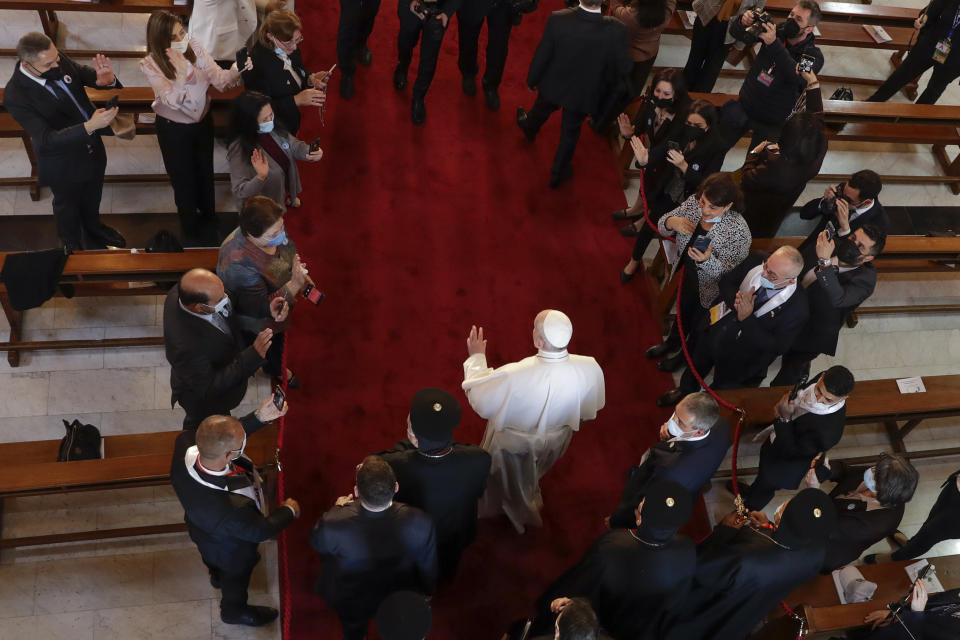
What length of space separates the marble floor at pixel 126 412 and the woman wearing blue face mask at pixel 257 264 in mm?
973

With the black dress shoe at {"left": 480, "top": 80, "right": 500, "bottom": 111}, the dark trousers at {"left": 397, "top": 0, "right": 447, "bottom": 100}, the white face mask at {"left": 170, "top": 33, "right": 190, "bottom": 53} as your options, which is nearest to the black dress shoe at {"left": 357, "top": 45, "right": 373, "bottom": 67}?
the dark trousers at {"left": 397, "top": 0, "right": 447, "bottom": 100}

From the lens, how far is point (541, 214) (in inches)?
261

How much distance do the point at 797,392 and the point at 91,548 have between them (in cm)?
418

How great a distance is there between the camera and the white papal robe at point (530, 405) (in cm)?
415

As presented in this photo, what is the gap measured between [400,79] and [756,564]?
16.5 ft

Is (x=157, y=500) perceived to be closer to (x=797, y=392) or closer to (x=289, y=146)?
(x=289, y=146)

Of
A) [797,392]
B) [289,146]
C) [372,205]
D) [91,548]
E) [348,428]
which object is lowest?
[91,548]

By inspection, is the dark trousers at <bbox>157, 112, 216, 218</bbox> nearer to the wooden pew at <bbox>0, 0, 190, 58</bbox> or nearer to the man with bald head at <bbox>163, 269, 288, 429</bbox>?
the man with bald head at <bbox>163, 269, 288, 429</bbox>

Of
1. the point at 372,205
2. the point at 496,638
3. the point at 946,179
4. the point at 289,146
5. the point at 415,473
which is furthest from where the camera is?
the point at 946,179

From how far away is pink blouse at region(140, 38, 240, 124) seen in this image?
194 inches

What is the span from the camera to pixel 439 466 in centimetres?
388

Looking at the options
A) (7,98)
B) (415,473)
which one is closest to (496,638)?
(415,473)

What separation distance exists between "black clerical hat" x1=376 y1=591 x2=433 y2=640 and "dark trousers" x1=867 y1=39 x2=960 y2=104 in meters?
6.96

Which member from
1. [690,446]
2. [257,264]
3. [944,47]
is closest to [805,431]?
[690,446]
